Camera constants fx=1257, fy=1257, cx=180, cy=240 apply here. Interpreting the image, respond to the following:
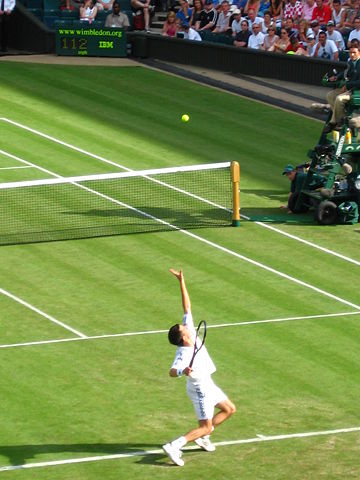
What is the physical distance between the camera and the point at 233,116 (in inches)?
1464

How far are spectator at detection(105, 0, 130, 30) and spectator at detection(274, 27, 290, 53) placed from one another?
19.8 ft

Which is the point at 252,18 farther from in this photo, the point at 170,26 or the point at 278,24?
the point at 170,26

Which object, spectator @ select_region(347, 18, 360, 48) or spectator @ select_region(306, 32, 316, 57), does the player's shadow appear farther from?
spectator @ select_region(306, 32, 316, 57)

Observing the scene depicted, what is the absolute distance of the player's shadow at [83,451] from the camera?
15.7 meters

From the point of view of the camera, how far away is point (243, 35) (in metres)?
41.3

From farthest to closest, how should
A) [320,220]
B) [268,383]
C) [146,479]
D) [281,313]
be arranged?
[320,220], [281,313], [268,383], [146,479]

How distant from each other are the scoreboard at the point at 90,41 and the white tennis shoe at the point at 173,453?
2951cm

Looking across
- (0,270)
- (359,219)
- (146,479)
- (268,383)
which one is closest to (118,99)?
(359,219)

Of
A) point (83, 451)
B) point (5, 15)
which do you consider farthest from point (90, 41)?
point (83, 451)

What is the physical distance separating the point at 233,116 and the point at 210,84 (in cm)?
387

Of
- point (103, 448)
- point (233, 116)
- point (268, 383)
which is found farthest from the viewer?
point (233, 116)

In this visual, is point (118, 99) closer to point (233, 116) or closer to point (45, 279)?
point (233, 116)

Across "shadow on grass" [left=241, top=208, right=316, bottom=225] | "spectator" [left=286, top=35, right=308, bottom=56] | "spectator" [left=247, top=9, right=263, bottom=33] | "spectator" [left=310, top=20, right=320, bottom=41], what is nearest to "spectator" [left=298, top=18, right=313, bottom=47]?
"spectator" [left=286, top=35, right=308, bottom=56]

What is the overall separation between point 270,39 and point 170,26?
172 inches
